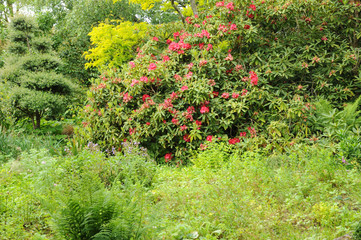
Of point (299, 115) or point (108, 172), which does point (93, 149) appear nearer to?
point (108, 172)

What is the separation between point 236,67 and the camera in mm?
6312

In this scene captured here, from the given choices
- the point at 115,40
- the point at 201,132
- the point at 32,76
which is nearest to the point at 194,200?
the point at 201,132

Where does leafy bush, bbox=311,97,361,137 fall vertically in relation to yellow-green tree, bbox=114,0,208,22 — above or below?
below

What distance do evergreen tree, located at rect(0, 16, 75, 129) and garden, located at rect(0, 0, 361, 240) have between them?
0.04 meters

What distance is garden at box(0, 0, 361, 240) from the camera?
9.47 ft

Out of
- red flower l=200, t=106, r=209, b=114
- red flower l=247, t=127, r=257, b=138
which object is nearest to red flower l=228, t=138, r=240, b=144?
red flower l=247, t=127, r=257, b=138

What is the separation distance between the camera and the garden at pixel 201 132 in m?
2.89

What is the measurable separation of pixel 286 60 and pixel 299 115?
1330mm

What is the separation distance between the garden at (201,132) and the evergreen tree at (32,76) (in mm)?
38

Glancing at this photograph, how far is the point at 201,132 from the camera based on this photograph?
5785mm

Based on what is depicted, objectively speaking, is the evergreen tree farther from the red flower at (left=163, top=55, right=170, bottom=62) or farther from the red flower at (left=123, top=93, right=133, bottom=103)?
the red flower at (left=163, top=55, right=170, bottom=62)

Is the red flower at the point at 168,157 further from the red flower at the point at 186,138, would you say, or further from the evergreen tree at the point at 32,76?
the evergreen tree at the point at 32,76

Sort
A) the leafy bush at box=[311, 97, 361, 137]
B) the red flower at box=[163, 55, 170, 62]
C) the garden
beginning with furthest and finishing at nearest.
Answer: the red flower at box=[163, 55, 170, 62] < the leafy bush at box=[311, 97, 361, 137] < the garden

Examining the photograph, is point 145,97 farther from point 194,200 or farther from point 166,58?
point 194,200
